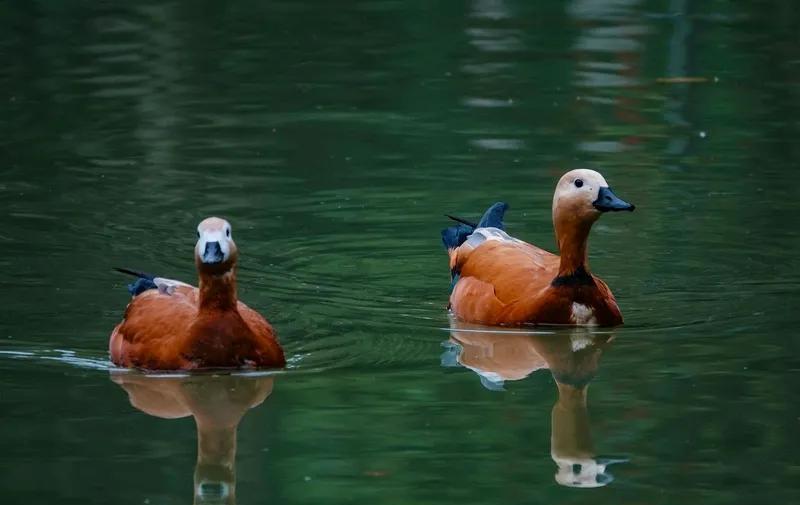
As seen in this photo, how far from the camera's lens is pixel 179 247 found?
44.6 ft

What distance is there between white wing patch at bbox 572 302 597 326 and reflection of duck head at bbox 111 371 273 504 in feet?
7.24

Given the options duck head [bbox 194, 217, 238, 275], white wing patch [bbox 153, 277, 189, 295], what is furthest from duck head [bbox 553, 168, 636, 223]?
duck head [bbox 194, 217, 238, 275]

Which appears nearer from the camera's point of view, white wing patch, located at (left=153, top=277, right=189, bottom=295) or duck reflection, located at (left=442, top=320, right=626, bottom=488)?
duck reflection, located at (left=442, top=320, right=626, bottom=488)

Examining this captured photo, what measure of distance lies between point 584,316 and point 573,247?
0.43 meters

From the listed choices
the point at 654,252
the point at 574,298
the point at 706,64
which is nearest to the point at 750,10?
the point at 706,64

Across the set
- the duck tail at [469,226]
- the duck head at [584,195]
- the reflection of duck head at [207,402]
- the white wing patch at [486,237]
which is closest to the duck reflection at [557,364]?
the duck head at [584,195]

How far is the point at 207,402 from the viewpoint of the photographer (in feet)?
32.8

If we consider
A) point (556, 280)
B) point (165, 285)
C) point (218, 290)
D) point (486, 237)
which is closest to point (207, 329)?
point (218, 290)

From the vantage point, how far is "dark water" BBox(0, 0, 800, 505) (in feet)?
29.1

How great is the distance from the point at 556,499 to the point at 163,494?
66.8 inches

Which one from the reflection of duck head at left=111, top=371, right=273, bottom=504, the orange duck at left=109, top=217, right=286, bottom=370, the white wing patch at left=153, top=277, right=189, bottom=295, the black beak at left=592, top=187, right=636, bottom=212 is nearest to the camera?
the reflection of duck head at left=111, top=371, right=273, bottom=504

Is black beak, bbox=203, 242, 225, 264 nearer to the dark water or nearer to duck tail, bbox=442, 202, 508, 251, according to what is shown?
the dark water

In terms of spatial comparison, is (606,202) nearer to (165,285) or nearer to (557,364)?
(557,364)

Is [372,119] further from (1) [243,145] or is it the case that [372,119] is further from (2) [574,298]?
(2) [574,298]
